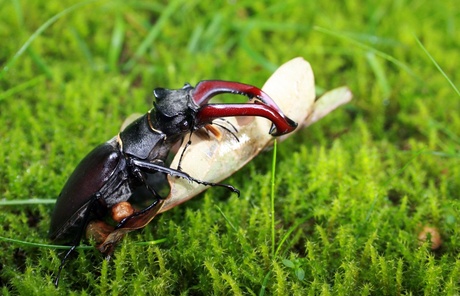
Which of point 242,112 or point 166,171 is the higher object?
point 242,112

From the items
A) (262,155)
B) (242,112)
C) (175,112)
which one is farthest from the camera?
(262,155)

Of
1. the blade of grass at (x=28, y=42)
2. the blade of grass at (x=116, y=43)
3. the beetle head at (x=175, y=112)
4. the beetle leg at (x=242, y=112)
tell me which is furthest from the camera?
the blade of grass at (x=116, y=43)

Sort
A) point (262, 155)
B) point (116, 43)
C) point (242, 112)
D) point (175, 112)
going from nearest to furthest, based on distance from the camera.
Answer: point (242, 112)
point (175, 112)
point (262, 155)
point (116, 43)

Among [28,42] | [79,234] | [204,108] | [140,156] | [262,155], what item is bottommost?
[262,155]

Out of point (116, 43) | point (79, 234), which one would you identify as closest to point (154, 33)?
point (116, 43)

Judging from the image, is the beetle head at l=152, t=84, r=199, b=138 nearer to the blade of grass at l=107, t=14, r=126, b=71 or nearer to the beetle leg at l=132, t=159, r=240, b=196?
the beetle leg at l=132, t=159, r=240, b=196

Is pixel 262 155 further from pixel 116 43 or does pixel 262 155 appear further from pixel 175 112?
pixel 116 43

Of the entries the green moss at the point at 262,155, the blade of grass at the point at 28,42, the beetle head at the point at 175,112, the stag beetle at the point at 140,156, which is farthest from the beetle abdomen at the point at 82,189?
the blade of grass at the point at 28,42

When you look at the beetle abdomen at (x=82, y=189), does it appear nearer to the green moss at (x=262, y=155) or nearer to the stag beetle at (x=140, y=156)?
the stag beetle at (x=140, y=156)
